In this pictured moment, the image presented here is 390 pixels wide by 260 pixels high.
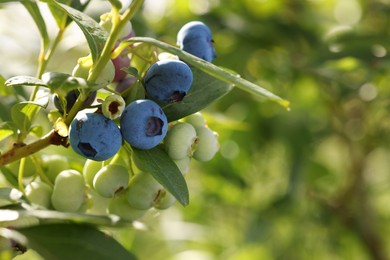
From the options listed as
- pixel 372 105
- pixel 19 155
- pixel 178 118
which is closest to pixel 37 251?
pixel 19 155

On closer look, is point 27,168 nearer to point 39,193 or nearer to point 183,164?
point 39,193

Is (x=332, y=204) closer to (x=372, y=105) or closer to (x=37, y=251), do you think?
(x=372, y=105)

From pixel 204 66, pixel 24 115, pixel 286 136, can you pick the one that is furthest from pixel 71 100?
pixel 286 136

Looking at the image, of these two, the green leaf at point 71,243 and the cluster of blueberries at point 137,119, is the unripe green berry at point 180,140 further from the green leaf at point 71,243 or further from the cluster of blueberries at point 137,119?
the green leaf at point 71,243

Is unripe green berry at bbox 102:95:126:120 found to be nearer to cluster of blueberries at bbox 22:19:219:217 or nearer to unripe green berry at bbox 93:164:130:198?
cluster of blueberries at bbox 22:19:219:217

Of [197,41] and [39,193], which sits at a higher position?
[197,41]

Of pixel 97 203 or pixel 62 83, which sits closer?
pixel 62 83

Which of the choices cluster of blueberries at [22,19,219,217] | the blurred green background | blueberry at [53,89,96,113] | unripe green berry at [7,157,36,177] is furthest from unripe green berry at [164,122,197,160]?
the blurred green background

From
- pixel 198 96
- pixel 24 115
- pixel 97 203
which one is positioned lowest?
pixel 97 203
